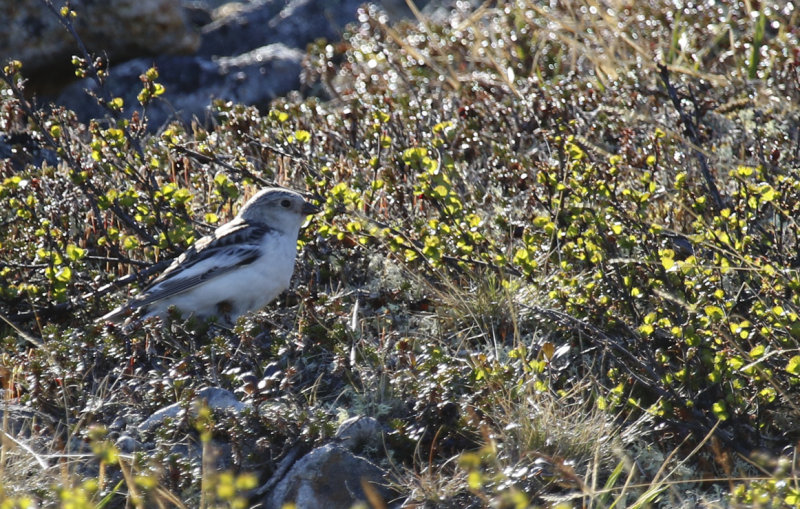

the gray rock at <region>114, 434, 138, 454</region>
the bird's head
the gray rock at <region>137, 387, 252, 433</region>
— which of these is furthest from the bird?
the gray rock at <region>114, 434, 138, 454</region>

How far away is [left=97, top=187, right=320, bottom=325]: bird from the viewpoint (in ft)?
16.4

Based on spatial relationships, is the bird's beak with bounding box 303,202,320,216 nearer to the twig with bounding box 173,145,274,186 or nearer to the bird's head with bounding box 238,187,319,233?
the bird's head with bounding box 238,187,319,233

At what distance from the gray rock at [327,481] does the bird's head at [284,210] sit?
1744 millimetres

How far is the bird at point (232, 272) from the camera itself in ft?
16.4

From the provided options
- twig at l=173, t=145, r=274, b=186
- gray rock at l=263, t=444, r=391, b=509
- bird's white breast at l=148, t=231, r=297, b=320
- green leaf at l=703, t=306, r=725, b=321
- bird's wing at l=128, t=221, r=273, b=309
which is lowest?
gray rock at l=263, t=444, r=391, b=509

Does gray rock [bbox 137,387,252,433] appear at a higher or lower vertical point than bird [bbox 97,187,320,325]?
lower

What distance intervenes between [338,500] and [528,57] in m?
6.18

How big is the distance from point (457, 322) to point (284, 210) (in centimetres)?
120

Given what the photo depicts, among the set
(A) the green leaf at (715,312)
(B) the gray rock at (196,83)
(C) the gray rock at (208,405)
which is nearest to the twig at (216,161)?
(C) the gray rock at (208,405)

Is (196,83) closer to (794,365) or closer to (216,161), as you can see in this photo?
(216,161)

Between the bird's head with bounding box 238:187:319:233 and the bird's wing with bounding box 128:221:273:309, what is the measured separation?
0.09 meters

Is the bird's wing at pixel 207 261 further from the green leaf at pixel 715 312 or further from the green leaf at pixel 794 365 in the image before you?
the green leaf at pixel 794 365

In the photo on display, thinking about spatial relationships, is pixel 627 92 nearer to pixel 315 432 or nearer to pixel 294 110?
pixel 294 110

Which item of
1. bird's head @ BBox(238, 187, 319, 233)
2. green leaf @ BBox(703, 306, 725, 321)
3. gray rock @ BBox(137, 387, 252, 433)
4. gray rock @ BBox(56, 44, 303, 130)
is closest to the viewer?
green leaf @ BBox(703, 306, 725, 321)
